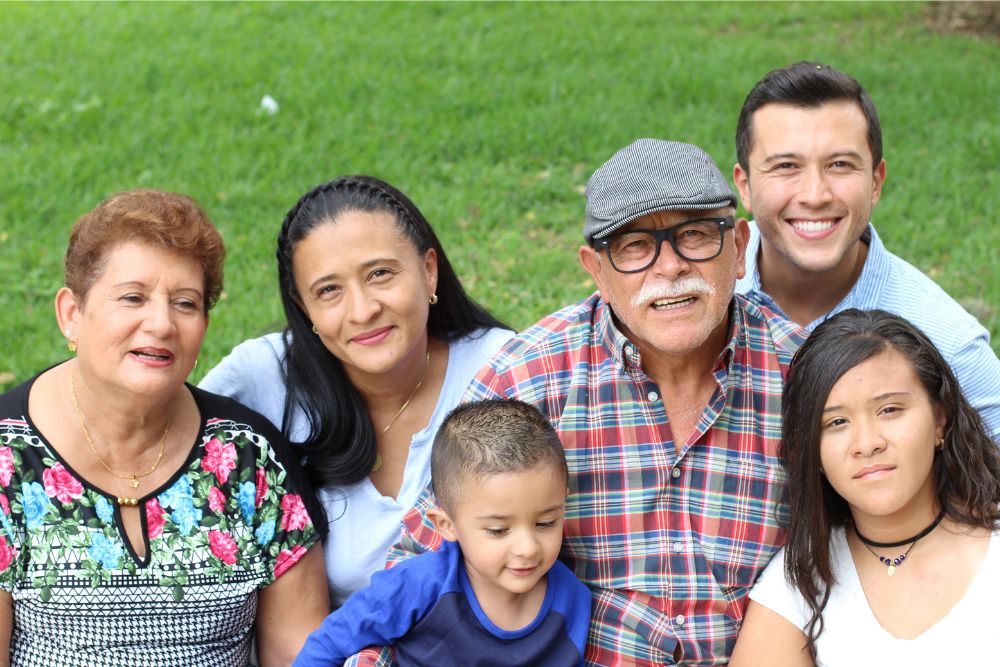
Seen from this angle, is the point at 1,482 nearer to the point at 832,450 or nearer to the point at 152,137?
the point at 832,450

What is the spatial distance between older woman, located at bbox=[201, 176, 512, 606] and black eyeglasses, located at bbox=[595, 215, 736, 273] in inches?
32.5

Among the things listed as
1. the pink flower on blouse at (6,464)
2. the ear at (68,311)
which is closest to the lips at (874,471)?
the ear at (68,311)

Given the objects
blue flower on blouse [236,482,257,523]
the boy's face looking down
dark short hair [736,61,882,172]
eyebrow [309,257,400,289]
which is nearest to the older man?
the boy's face looking down

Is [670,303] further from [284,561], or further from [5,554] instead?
[5,554]

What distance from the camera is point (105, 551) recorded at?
3.28 m

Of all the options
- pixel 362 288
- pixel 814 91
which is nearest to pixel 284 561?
pixel 362 288

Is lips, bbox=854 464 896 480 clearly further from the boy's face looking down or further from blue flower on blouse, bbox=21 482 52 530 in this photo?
blue flower on blouse, bbox=21 482 52 530

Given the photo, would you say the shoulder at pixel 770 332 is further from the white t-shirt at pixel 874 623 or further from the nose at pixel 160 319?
the nose at pixel 160 319

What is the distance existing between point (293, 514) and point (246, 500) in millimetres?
160

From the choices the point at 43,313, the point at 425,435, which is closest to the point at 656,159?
the point at 425,435

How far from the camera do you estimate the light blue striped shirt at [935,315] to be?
3.77 m

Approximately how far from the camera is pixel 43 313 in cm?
651

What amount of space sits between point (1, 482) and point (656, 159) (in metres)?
2.02

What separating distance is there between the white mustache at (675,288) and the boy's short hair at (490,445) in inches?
17.9
